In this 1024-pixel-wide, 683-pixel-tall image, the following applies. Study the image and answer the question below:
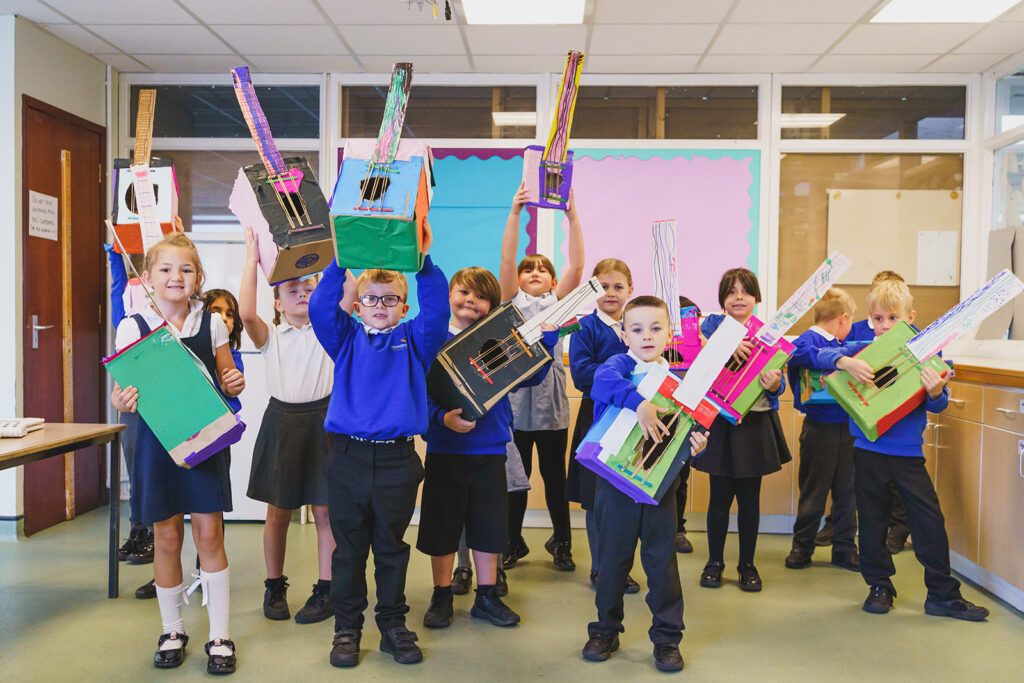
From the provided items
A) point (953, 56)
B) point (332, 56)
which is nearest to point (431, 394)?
point (332, 56)

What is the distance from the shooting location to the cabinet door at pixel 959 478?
296 cm

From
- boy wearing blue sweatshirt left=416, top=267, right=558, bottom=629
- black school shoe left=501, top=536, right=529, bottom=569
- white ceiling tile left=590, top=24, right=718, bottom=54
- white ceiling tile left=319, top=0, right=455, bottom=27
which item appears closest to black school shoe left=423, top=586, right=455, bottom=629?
boy wearing blue sweatshirt left=416, top=267, right=558, bottom=629

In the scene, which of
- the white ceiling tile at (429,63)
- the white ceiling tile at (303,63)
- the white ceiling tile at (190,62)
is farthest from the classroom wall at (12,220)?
the white ceiling tile at (429,63)

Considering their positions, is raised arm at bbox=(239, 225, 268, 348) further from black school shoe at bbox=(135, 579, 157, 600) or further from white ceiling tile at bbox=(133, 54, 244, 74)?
white ceiling tile at bbox=(133, 54, 244, 74)

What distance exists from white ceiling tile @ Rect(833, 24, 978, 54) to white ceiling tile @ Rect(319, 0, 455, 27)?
204 cm

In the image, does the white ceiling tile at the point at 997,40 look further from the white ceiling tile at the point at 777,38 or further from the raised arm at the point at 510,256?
the raised arm at the point at 510,256

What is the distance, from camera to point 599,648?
226 centimetres

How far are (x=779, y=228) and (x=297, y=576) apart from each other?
3285mm

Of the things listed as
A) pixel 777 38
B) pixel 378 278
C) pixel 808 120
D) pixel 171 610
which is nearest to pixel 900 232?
pixel 808 120

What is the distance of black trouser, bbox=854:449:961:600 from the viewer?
2.63m

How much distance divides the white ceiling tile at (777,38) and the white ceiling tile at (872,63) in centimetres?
21

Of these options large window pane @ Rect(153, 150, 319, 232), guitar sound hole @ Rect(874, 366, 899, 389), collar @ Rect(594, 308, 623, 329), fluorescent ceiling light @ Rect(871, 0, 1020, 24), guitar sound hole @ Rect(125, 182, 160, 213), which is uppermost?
fluorescent ceiling light @ Rect(871, 0, 1020, 24)

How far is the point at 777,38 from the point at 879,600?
2710mm

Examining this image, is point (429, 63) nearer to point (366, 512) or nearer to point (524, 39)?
point (524, 39)
